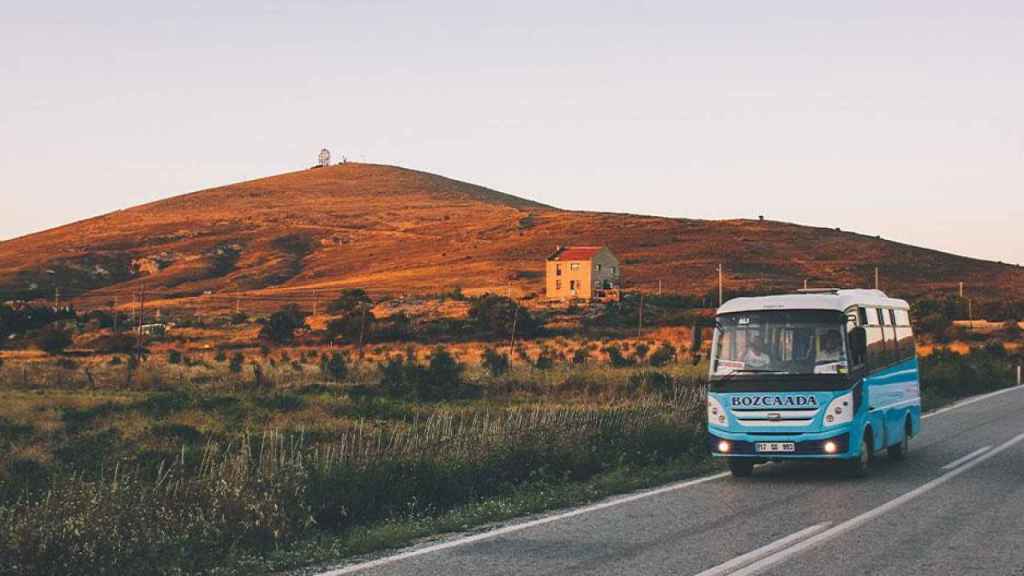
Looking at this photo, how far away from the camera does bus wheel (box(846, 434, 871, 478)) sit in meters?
15.0

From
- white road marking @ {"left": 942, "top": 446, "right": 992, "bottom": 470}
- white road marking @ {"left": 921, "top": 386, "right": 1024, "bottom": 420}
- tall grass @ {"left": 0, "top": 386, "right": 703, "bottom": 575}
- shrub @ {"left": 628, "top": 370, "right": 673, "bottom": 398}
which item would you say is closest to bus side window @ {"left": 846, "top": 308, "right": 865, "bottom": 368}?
white road marking @ {"left": 942, "top": 446, "right": 992, "bottom": 470}

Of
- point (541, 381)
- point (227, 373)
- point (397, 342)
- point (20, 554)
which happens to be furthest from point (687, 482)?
point (397, 342)

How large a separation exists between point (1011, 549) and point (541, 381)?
3160cm

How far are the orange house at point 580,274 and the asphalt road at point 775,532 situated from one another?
90.4 meters

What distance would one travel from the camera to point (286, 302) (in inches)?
4414

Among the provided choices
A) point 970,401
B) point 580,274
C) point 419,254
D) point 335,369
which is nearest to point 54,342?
point 335,369

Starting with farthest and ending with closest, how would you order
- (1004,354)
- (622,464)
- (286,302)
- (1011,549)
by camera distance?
Result: (286,302) → (1004,354) → (622,464) → (1011,549)

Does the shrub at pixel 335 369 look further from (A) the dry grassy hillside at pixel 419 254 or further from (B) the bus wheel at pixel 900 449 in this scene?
(A) the dry grassy hillside at pixel 419 254

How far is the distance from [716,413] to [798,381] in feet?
3.98

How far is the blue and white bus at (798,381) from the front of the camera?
1451cm

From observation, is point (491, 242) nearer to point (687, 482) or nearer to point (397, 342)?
point (397, 342)

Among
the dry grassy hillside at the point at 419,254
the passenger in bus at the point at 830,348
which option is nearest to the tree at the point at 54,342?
the dry grassy hillside at the point at 419,254

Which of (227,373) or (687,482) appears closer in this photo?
(687,482)

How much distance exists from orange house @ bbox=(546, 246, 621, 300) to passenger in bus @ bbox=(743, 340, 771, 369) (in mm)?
89383
